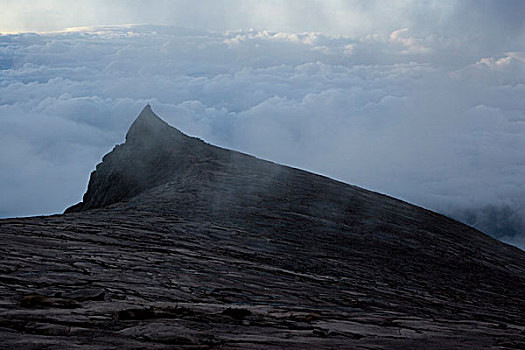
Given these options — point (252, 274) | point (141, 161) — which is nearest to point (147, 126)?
point (141, 161)

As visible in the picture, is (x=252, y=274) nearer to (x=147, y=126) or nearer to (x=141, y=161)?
(x=141, y=161)

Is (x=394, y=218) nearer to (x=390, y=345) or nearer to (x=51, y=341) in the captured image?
(x=390, y=345)

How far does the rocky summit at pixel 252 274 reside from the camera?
4699mm

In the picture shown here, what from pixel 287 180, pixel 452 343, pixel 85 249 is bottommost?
pixel 452 343

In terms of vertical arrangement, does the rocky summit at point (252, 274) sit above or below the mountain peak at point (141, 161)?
below

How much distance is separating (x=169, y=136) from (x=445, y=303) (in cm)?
1897

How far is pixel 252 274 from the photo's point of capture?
862 centimetres

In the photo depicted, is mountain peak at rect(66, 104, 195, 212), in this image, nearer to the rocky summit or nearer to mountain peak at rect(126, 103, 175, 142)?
mountain peak at rect(126, 103, 175, 142)

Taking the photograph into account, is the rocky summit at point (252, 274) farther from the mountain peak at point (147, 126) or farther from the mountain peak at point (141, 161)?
the mountain peak at point (147, 126)

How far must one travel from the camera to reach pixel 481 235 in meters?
22.6

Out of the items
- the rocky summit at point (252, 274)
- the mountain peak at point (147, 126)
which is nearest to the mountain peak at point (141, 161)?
the mountain peak at point (147, 126)

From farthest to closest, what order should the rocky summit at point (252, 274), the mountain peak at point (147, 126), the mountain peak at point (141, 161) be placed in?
1. the mountain peak at point (147, 126)
2. the mountain peak at point (141, 161)
3. the rocky summit at point (252, 274)

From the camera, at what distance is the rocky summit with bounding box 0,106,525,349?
15.4 ft

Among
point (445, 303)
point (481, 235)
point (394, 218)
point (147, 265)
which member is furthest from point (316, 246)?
point (481, 235)
